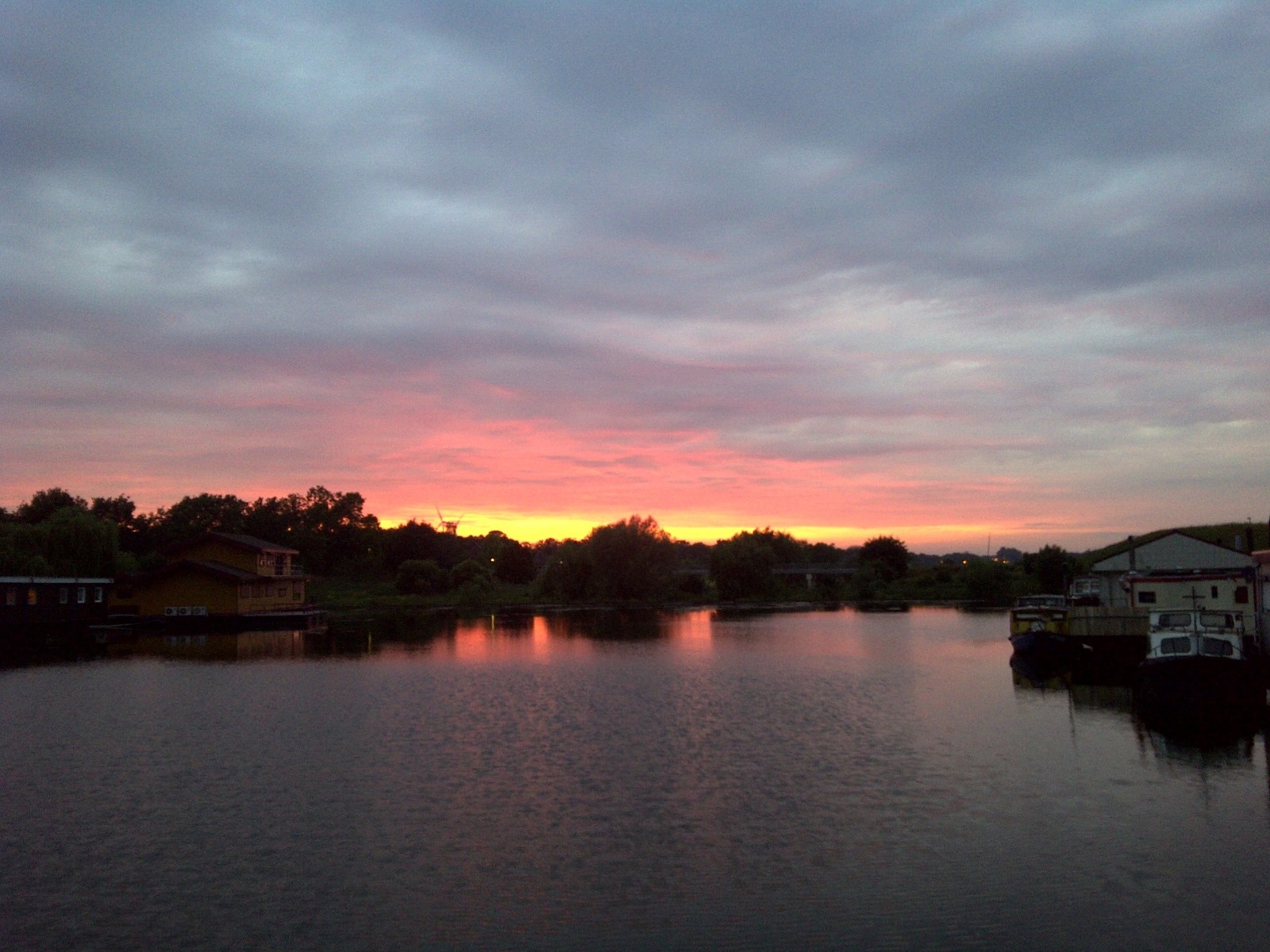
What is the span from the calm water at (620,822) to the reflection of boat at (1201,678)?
1.56 meters

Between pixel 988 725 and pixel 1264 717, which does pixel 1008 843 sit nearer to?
pixel 988 725

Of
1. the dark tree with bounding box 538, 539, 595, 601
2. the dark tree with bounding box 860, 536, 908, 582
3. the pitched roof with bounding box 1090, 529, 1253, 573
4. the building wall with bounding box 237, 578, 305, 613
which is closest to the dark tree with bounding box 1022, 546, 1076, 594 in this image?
the dark tree with bounding box 860, 536, 908, 582

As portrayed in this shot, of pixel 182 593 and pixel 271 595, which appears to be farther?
pixel 271 595

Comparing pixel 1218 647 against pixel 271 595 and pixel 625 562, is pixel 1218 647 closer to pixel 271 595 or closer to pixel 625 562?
pixel 271 595

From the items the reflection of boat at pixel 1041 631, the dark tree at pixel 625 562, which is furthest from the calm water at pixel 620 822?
the dark tree at pixel 625 562

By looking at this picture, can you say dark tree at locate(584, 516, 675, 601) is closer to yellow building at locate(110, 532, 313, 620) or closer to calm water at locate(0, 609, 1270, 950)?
yellow building at locate(110, 532, 313, 620)

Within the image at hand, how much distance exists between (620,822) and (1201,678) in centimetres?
2030

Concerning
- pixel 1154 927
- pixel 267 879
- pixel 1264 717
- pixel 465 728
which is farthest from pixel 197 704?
pixel 1264 717

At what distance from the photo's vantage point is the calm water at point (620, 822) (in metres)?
13.9

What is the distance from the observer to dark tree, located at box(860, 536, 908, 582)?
148 meters

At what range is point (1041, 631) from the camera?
4341 centimetres

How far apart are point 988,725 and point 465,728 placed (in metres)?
15.5

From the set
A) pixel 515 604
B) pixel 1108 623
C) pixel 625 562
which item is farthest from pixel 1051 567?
pixel 1108 623

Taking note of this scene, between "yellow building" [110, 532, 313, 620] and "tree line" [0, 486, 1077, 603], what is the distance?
34.2 ft
